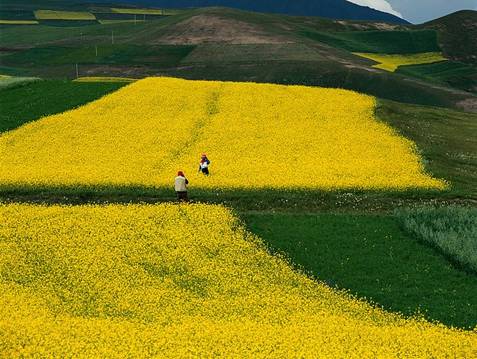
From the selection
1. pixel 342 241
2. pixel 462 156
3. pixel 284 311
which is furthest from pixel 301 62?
pixel 284 311

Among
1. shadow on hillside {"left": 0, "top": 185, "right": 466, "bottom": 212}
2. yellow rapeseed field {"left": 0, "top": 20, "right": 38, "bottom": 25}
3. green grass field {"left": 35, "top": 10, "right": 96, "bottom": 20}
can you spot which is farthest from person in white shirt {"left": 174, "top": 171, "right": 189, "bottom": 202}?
green grass field {"left": 35, "top": 10, "right": 96, "bottom": 20}

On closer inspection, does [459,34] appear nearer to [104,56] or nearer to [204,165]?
[104,56]

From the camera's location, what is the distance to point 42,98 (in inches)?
1976

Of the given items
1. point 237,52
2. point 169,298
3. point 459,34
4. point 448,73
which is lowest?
point 448,73

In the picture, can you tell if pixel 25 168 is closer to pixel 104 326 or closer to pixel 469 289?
pixel 104 326


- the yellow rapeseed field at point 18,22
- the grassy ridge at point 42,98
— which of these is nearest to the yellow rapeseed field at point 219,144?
the grassy ridge at point 42,98

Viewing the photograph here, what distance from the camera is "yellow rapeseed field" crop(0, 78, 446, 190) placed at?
2995 centimetres

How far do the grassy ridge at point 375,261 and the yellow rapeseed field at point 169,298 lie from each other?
89 centimetres

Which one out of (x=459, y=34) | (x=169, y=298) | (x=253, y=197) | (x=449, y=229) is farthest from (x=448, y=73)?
(x=169, y=298)

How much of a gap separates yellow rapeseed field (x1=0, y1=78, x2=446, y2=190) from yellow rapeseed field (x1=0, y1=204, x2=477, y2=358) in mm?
5335

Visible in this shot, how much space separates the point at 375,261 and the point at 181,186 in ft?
31.1

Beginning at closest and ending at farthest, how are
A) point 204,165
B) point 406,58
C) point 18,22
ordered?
1. point 204,165
2. point 406,58
3. point 18,22

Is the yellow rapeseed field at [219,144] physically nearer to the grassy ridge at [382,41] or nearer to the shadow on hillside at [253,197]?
the shadow on hillside at [253,197]

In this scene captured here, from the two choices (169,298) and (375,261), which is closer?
(169,298)
